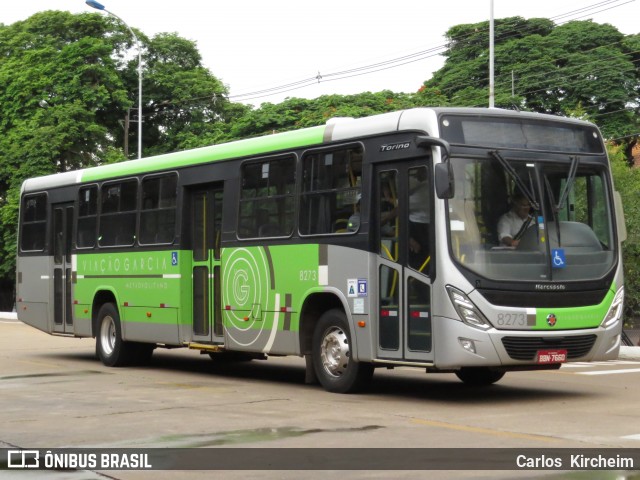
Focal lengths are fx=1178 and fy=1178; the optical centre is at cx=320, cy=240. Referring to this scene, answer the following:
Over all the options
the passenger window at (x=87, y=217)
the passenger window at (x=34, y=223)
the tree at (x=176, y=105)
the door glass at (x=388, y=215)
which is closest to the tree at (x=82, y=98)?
the tree at (x=176, y=105)

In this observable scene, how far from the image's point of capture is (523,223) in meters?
12.8

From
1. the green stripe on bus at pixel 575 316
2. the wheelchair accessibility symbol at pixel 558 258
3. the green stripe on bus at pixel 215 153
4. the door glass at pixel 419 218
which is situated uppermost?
the green stripe on bus at pixel 215 153

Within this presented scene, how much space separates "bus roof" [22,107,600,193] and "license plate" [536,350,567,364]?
2.69 m

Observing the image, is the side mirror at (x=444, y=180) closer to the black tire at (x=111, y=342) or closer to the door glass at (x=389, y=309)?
the door glass at (x=389, y=309)

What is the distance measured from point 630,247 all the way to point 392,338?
38.9ft

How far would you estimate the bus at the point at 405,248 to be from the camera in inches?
496

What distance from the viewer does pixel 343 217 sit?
14.0 metres

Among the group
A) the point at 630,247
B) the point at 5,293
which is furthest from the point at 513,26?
the point at 630,247

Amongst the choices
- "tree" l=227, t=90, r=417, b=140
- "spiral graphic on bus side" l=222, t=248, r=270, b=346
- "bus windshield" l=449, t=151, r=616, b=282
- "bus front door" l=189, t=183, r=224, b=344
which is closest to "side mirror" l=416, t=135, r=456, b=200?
A: "bus windshield" l=449, t=151, r=616, b=282

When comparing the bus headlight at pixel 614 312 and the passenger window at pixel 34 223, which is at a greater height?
the passenger window at pixel 34 223

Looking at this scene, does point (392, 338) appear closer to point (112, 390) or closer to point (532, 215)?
point (532, 215)

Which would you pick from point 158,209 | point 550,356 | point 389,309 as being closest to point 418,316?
point 389,309

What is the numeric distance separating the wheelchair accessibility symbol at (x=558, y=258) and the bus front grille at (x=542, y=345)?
0.80 meters

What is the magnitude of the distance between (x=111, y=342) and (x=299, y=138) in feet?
20.9
